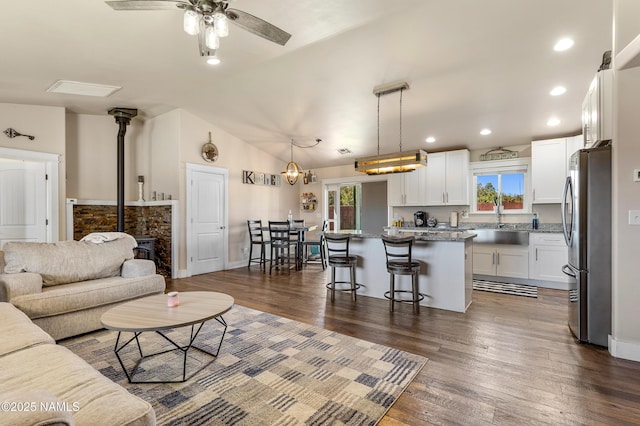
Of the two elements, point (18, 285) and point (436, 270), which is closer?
point (18, 285)

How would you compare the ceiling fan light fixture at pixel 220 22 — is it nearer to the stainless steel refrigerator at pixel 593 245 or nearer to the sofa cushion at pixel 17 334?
the sofa cushion at pixel 17 334

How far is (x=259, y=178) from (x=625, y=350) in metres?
6.38

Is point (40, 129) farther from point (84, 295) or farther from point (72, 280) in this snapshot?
point (84, 295)

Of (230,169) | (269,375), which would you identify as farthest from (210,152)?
(269,375)

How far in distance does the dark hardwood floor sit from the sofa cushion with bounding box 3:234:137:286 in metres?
1.55

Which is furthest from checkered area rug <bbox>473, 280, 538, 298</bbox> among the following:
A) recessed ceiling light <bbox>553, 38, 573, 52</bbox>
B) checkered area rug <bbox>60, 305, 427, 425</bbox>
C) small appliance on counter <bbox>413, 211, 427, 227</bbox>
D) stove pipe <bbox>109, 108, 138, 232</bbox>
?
stove pipe <bbox>109, 108, 138, 232</bbox>

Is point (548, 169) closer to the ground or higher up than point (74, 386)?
higher up

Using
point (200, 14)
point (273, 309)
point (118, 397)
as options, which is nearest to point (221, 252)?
point (273, 309)

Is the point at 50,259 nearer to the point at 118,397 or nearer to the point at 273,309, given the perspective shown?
the point at 273,309

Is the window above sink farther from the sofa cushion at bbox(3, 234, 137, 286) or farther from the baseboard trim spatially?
the sofa cushion at bbox(3, 234, 137, 286)

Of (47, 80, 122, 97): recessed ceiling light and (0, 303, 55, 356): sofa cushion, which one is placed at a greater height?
(47, 80, 122, 97): recessed ceiling light

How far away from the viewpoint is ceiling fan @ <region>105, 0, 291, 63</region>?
2.02m

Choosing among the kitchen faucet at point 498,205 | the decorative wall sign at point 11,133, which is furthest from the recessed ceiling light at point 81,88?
the kitchen faucet at point 498,205

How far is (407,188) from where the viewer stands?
6449 mm
